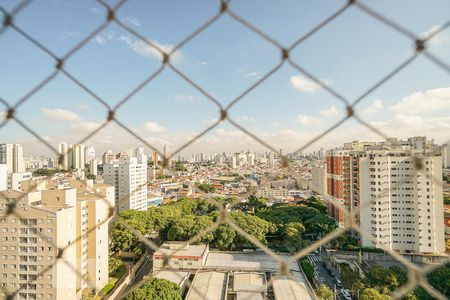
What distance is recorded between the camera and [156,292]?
383 centimetres

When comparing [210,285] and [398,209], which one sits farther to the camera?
[398,209]

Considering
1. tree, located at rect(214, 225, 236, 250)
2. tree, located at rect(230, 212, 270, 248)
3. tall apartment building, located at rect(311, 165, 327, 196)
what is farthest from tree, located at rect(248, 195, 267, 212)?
tree, located at rect(214, 225, 236, 250)

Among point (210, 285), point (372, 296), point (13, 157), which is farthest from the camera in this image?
point (13, 157)

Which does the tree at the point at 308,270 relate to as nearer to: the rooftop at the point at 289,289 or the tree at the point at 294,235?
the rooftop at the point at 289,289

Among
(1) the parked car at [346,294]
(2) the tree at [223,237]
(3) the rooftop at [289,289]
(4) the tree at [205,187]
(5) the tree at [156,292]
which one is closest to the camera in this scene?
(4) the tree at [205,187]

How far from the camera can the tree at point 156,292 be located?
3.75 m

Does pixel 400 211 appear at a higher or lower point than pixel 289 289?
higher

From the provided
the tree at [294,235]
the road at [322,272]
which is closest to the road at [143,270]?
the tree at [294,235]

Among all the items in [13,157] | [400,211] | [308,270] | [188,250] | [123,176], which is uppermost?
[13,157]

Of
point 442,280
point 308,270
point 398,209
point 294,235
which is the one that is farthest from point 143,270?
point 398,209

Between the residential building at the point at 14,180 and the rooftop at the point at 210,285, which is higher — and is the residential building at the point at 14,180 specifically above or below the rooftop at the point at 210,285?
above

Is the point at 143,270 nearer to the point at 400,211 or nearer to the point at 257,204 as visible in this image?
the point at 400,211

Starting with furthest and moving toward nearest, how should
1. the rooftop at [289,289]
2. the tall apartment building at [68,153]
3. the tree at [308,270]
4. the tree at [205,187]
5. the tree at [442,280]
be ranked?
the tree at [308,270], the tree at [442,280], the rooftop at [289,289], the tree at [205,187], the tall apartment building at [68,153]

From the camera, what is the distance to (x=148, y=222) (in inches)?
294
